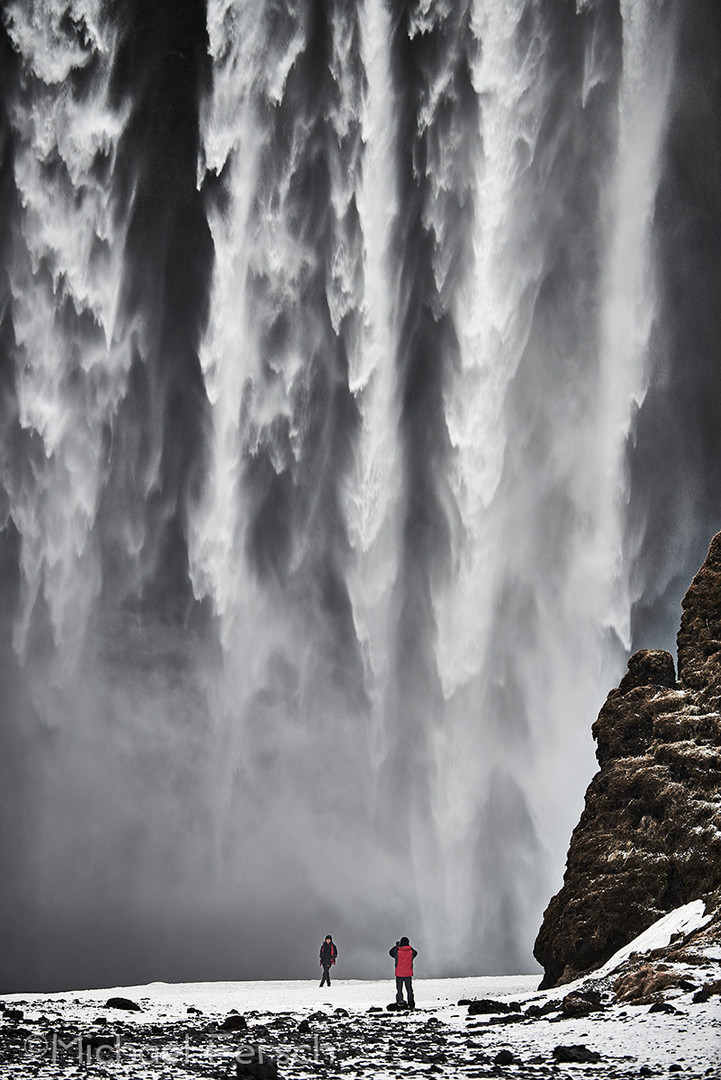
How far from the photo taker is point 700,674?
2930cm

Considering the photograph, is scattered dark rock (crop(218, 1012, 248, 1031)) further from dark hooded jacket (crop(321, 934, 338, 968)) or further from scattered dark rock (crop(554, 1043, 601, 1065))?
dark hooded jacket (crop(321, 934, 338, 968))

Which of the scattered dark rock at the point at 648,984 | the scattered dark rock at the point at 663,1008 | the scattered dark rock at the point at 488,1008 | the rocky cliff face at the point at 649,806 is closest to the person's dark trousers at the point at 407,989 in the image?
the scattered dark rock at the point at 488,1008

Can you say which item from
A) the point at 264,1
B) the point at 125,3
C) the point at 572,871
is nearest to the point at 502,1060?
the point at 572,871

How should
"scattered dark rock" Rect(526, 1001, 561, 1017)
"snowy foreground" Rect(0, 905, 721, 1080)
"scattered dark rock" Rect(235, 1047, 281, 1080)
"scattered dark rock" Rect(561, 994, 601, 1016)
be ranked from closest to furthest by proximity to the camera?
"scattered dark rock" Rect(235, 1047, 281, 1080)
"snowy foreground" Rect(0, 905, 721, 1080)
"scattered dark rock" Rect(561, 994, 601, 1016)
"scattered dark rock" Rect(526, 1001, 561, 1017)

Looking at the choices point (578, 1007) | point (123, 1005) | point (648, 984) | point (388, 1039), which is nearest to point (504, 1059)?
→ point (388, 1039)

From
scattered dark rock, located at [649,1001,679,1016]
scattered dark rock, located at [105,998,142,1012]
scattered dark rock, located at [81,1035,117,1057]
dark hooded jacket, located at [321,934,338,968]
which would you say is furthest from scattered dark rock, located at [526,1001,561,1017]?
dark hooded jacket, located at [321,934,338,968]

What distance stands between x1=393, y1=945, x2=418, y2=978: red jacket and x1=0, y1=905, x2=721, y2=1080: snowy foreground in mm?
1314

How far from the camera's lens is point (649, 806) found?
1090 inches

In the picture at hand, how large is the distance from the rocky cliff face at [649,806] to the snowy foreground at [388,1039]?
2207 millimetres

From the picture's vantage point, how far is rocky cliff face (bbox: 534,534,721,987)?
2575cm

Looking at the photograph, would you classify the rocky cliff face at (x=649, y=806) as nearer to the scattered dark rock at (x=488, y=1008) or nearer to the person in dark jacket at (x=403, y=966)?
the person in dark jacket at (x=403, y=966)

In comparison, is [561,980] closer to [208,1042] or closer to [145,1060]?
[208,1042]

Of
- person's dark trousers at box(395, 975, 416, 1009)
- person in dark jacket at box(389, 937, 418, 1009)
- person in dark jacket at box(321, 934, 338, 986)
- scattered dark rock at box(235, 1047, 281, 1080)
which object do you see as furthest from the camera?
person in dark jacket at box(321, 934, 338, 986)

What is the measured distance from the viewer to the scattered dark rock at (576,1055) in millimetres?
12984
